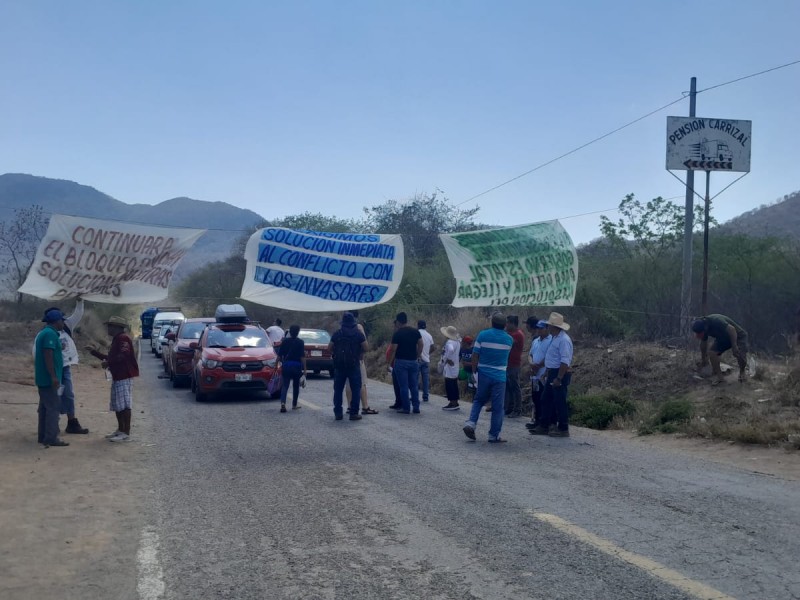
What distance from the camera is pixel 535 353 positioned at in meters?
13.4

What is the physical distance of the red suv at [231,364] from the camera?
1777 cm

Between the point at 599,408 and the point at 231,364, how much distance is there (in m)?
8.13

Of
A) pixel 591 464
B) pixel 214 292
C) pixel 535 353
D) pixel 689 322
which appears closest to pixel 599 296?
pixel 689 322

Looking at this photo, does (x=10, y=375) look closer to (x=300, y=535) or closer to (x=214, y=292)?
(x=300, y=535)

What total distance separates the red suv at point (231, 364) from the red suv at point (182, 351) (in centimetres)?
236

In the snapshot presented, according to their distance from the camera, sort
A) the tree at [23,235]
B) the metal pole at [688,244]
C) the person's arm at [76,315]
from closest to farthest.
→ the person's arm at [76,315]
the metal pole at [688,244]
the tree at [23,235]

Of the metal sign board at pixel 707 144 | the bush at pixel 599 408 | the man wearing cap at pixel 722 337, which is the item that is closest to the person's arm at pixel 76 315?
the bush at pixel 599 408

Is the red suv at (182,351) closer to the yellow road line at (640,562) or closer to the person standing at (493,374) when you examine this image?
the person standing at (493,374)

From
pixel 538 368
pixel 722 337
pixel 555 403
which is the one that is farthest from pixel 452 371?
pixel 722 337

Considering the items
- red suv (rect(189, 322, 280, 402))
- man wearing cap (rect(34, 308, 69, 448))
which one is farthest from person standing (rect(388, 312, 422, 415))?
man wearing cap (rect(34, 308, 69, 448))

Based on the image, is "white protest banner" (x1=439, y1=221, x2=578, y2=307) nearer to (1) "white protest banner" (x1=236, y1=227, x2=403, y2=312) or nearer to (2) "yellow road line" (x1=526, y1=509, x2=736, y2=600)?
(1) "white protest banner" (x1=236, y1=227, x2=403, y2=312)

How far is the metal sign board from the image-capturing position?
57.5 ft

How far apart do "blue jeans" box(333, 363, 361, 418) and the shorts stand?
3703mm

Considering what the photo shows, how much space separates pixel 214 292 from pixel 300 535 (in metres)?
57.5
